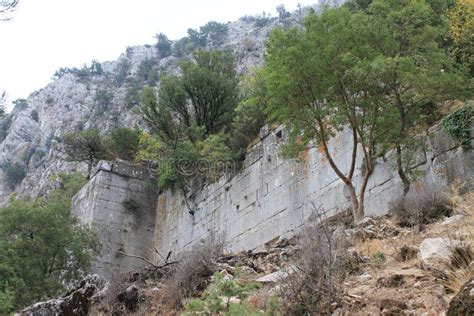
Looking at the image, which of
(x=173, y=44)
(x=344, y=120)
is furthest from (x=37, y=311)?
(x=173, y=44)

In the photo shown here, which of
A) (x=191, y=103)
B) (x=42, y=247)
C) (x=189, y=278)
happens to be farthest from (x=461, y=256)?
(x=191, y=103)

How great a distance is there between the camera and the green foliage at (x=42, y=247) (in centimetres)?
1127

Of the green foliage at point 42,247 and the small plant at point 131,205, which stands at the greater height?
the small plant at point 131,205

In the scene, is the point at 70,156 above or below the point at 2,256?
above

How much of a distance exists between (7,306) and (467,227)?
6221 mm

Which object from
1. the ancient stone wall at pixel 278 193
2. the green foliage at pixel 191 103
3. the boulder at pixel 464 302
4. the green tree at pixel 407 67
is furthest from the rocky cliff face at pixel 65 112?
the boulder at pixel 464 302

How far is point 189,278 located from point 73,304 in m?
1.70

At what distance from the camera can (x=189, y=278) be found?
7.52m

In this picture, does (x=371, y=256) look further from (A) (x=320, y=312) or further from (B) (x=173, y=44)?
(B) (x=173, y=44)

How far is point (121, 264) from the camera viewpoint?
1675 centimetres

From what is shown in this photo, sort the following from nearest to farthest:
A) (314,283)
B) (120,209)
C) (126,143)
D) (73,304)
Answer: (314,283), (73,304), (120,209), (126,143)

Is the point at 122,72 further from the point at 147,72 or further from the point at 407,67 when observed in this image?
the point at 407,67

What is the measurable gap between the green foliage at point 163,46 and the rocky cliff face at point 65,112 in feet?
6.94

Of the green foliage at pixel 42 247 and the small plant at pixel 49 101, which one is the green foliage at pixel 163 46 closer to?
the small plant at pixel 49 101
